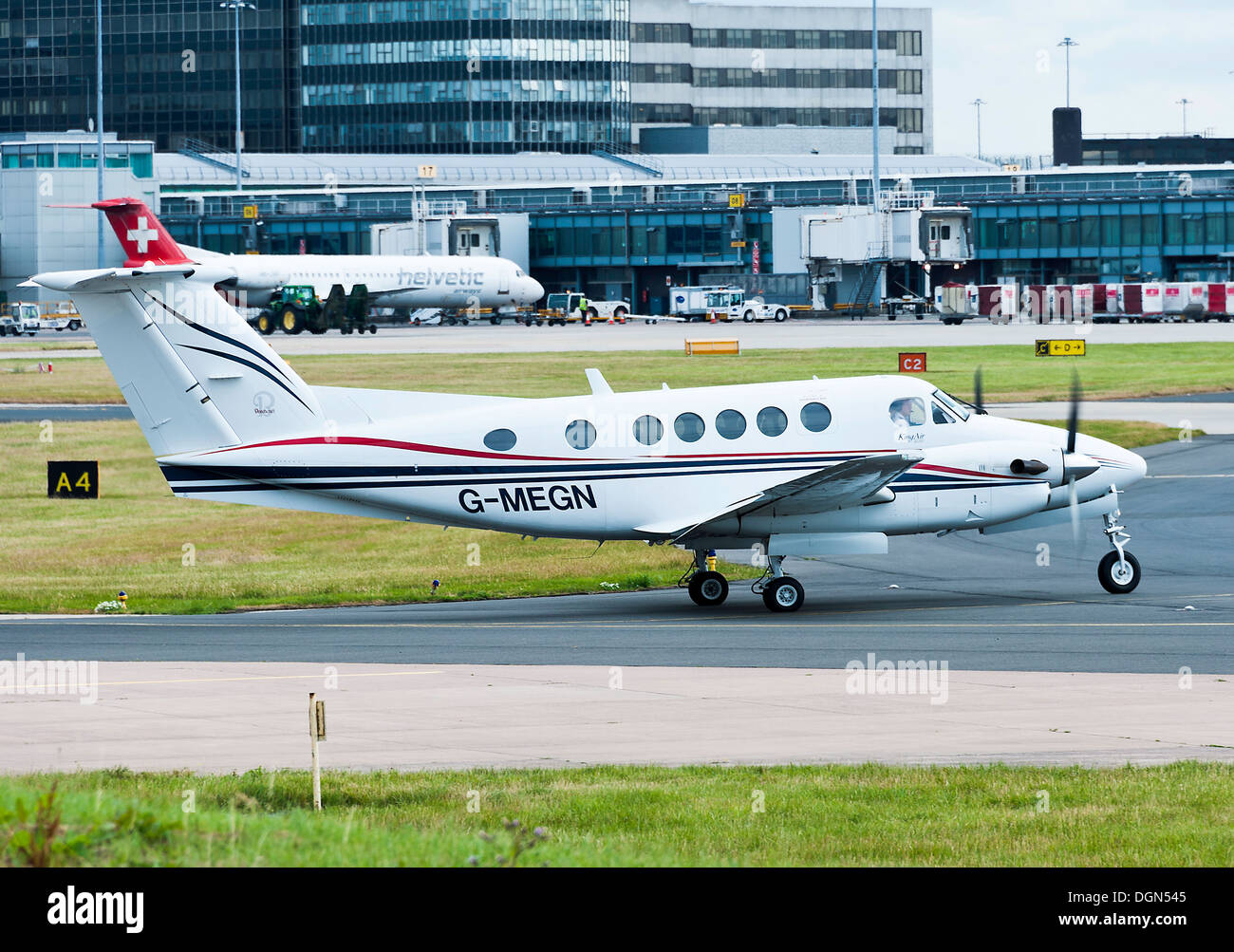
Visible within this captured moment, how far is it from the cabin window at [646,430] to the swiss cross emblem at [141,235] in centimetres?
753

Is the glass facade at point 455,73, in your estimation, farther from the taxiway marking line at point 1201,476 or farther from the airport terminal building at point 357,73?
the taxiway marking line at point 1201,476

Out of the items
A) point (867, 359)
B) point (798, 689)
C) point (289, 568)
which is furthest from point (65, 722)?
point (867, 359)

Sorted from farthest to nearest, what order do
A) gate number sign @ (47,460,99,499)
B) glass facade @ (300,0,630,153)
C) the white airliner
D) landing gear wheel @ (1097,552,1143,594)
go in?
glass facade @ (300,0,630,153)
the white airliner
gate number sign @ (47,460,99,499)
landing gear wheel @ (1097,552,1143,594)

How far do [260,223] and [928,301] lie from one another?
58432 millimetres

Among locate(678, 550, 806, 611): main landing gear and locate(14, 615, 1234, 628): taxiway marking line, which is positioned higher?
locate(678, 550, 806, 611): main landing gear

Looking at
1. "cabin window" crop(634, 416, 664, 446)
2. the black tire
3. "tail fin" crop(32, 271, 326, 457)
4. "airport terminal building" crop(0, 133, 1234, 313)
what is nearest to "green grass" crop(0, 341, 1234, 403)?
the black tire

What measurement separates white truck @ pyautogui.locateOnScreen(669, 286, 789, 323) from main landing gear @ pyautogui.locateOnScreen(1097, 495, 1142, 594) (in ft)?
303

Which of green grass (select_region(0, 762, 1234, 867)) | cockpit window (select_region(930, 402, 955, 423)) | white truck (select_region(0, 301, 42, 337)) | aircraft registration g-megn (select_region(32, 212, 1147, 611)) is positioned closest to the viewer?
green grass (select_region(0, 762, 1234, 867))

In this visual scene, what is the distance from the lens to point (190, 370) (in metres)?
23.3

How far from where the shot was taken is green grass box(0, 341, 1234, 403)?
60.7 metres

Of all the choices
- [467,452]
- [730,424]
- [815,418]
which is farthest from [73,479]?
[815,418]

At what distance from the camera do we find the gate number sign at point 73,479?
89.7 ft

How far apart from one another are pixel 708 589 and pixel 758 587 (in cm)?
83

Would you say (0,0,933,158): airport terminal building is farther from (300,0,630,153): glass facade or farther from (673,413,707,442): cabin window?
(673,413,707,442): cabin window
